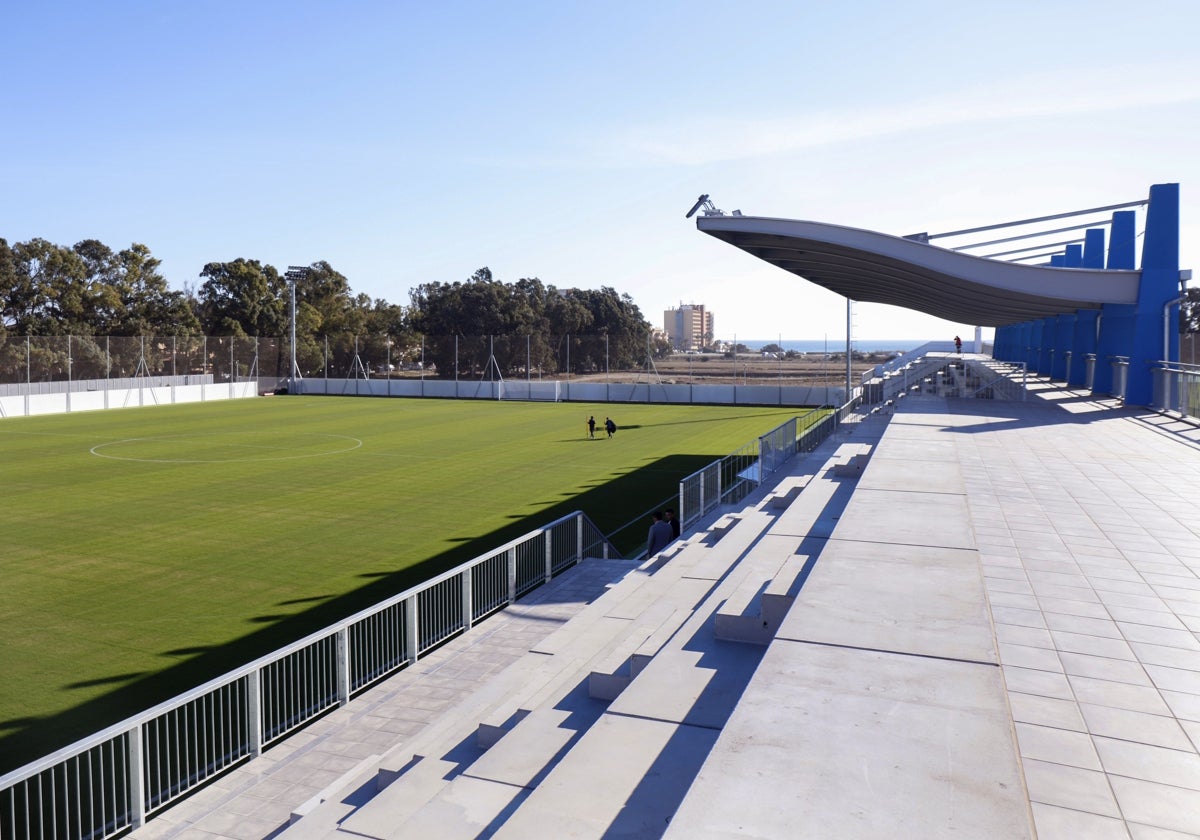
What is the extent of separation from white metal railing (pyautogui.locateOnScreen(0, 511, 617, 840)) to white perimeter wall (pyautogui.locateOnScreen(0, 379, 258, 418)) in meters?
44.6

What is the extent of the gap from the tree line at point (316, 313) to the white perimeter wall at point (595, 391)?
4071mm

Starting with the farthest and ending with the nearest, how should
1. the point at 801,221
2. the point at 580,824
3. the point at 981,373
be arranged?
the point at 981,373 → the point at 801,221 → the point at 580,824

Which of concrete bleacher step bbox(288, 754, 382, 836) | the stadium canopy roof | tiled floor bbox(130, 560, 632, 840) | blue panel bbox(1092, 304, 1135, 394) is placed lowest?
tiled floor bbox(130, 560, 632, 840)

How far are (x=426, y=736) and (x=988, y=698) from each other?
464 centimetres

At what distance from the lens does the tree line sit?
70.4 meters

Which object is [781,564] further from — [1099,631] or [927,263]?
[927,263]

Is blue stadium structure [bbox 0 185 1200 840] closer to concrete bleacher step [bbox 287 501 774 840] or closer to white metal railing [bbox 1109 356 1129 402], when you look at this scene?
concrete bleacher step [bbox 287 501 774 840]

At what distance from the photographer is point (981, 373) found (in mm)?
37656

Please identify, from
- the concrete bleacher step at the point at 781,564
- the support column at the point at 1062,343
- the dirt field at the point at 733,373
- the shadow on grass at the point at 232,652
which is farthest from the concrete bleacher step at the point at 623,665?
the dirt field at the point at 733,373

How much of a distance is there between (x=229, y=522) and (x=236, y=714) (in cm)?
1184

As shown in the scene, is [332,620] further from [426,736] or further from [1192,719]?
[1192,719]

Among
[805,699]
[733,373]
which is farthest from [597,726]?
[733,373]

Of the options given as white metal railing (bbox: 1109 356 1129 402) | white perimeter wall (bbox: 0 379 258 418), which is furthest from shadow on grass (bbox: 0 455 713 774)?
white perimeter wall (bbox: 0 379 258 418)

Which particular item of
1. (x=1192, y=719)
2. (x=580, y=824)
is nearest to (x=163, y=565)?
(x=580, y=824)
